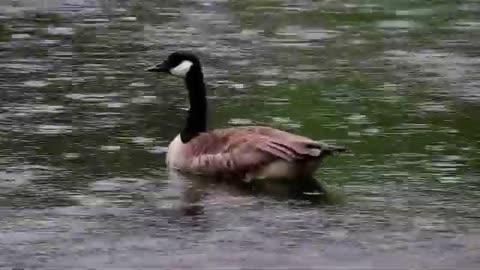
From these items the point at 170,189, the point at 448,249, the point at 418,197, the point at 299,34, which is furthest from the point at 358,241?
the point at 299,34

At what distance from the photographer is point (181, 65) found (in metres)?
10.5

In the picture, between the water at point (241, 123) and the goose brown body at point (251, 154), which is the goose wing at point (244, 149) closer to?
the goose brown body at point (251, 154)

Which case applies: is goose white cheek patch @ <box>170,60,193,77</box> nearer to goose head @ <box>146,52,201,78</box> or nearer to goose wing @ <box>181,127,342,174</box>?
goose head @ <box>146,52,201,78</box>

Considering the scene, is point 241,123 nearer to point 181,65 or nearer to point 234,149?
point 181,65

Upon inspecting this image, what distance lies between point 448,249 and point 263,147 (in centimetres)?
201

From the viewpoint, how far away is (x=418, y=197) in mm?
9250

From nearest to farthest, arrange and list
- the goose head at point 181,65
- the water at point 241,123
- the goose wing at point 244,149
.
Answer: the water at point 241,123, the goose wing at point 244,149, the goose head at point 181,65

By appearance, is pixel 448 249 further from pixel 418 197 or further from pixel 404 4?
pixel 404 4

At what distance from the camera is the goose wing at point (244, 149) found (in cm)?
947

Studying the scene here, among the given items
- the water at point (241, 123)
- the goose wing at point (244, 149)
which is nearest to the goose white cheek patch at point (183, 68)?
the goose wing at point (244, 149)

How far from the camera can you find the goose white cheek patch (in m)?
10.4

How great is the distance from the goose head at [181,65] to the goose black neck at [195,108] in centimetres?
3

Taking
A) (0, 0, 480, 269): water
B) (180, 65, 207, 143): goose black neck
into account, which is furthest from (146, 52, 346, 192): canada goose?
(0, 0, 480, 269): water

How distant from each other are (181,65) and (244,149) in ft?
3.70
